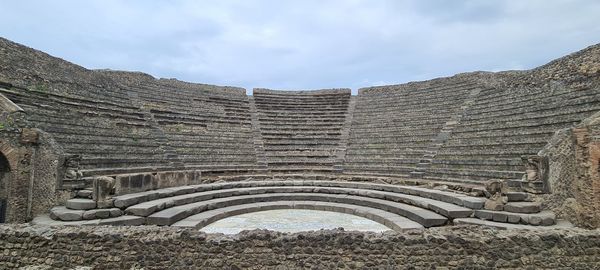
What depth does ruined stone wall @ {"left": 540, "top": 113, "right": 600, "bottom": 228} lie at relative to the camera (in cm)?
648

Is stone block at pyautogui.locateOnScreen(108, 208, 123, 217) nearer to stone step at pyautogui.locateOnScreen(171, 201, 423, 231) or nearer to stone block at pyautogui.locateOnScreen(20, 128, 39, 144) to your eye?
stone step at pyautogui.locateOnScreen(171, 201, 423, 231)

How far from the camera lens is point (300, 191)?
11.5 metres

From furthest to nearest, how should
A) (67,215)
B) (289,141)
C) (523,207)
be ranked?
(289,141), (67,215), (523,207)

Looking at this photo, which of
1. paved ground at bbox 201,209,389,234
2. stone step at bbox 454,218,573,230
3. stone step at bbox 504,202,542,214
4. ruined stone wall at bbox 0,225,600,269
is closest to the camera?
ruined stone wall at bbox 0,225,600,269

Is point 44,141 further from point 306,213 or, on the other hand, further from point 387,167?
point 387,167

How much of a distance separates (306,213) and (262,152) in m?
6.99

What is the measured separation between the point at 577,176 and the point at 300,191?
777cm

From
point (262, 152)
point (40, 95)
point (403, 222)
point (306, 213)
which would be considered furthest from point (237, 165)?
point (403, 222)

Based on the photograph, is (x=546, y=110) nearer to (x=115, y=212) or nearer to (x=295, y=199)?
(x=295, y=199)

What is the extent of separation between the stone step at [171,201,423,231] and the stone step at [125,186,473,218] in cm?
82

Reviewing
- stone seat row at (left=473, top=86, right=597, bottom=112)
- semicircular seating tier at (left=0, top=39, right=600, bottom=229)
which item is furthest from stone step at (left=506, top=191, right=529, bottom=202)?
stone seat row at (left=473, top=86, right=597, bottom=112)

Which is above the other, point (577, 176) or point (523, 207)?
point (577, 176)

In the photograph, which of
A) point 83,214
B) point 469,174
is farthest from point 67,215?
point 469,174

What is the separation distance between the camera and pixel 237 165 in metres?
14.3
